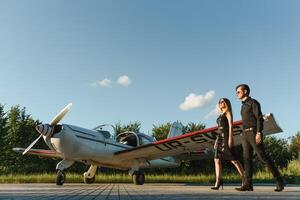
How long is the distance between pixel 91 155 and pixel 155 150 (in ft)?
7.39

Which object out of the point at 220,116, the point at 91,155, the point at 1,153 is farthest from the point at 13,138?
the point at 220,116

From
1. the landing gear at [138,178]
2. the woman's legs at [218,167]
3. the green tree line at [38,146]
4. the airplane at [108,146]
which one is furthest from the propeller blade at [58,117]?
the green tree line at [38,146]

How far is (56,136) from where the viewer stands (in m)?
11.9

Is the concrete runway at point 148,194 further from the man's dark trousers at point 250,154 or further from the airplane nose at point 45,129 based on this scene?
the airplane nose at point 45,129

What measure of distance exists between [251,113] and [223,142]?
67 centimetres

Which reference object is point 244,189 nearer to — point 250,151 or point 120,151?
point 250,151

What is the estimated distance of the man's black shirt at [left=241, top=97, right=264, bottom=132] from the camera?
5777 millimetres

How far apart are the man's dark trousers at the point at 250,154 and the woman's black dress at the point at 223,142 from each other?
0.28 m

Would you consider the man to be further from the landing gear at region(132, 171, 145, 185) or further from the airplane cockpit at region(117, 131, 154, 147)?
the airplane cockpit at region(117, 131, 154, 147)

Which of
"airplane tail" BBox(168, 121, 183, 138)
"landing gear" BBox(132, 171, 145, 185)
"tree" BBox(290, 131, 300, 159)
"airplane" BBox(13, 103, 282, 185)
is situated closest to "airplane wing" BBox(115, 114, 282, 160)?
"airplane" BBox(13, 103, 282, 185)

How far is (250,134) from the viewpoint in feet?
19.2

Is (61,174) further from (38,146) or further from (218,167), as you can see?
(38,146)

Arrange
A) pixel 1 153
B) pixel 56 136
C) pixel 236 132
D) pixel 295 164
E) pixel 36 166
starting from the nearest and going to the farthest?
pixel 236 132, pixel 56 136, pixel 295 164, pixel 36 166, pixel 1 153

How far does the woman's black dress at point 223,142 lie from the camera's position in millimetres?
6086
